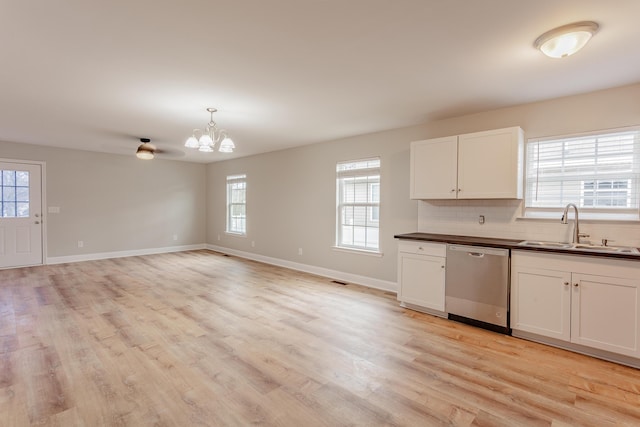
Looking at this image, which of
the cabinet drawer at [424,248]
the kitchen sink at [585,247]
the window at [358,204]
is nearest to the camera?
the kitchen sink at [585,247]

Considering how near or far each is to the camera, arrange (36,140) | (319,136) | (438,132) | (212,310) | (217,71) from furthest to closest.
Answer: (36,140) < (319,136) < (438,132) < (212,310) < (217,71)

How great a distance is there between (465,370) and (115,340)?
3140 millimetres

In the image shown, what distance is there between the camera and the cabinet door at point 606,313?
253cm

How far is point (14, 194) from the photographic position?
5.97 m

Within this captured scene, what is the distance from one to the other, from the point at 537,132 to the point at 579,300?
1.78m

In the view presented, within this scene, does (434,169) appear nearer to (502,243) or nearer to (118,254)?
(502,243)

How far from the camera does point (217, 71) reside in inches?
107

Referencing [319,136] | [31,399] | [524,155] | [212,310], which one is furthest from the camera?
[319,136]

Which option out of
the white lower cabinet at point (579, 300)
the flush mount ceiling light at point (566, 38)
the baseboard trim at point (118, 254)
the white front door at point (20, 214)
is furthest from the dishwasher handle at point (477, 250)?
the white front door at point (20, 214)

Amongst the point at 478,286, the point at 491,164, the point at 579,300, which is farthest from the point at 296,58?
the point at 579,300

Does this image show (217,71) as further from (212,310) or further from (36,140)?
(36,140)

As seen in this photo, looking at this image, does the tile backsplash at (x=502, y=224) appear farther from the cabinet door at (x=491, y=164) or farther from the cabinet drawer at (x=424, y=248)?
the cabinet drawer at (x=424, y=248)

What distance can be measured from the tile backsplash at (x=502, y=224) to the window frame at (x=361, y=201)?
2.74 feet

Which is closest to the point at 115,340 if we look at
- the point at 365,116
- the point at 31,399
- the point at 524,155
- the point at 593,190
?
the point at 31,399
